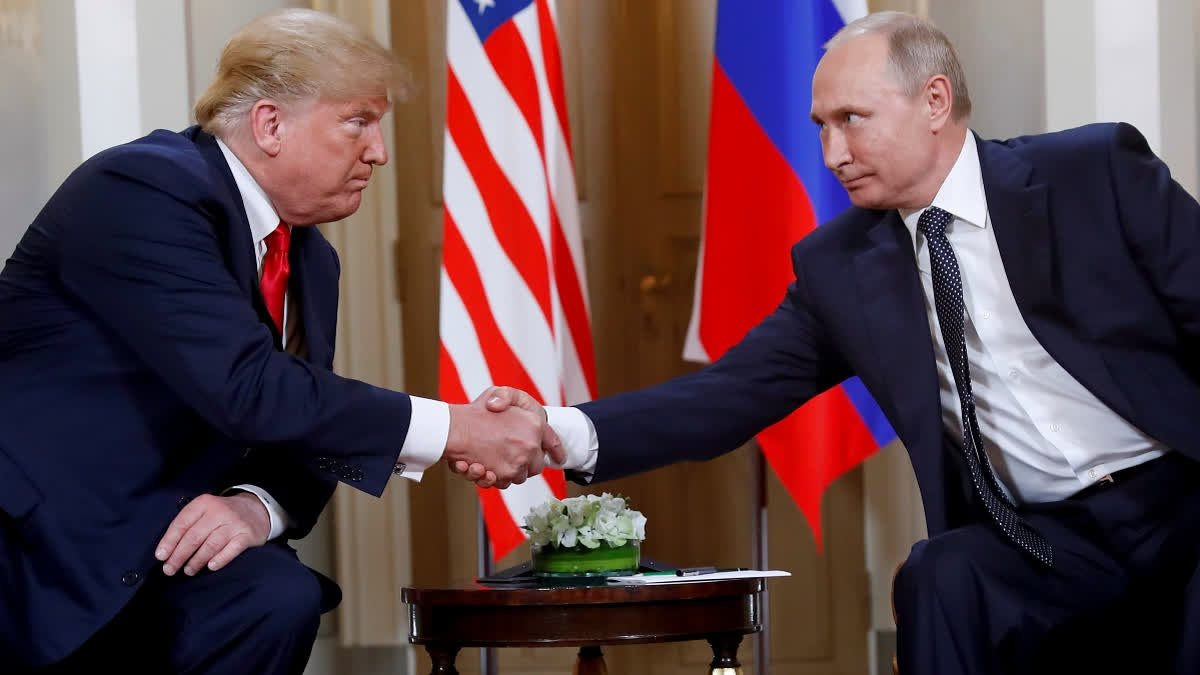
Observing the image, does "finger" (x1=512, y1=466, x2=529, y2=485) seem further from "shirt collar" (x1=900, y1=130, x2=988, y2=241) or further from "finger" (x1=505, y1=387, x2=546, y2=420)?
"shirt collar" (x1=900, y1=130, x2=988, y2=241)

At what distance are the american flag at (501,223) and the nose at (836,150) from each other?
3.59 ft

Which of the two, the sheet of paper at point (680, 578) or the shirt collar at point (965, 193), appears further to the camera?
the shirt collar at point (965, 193)

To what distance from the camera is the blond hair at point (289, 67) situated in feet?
7.19

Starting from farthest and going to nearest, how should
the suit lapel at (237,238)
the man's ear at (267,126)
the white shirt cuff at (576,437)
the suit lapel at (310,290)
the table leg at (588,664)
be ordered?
the table leg at (588,664)
the white shirt cuff at (576,437)
the suit lapel at (310,290)
the man's ear at (267,126)
the suit lapel at (237,238)

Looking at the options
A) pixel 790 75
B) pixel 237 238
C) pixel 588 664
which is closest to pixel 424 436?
pixel 237 238

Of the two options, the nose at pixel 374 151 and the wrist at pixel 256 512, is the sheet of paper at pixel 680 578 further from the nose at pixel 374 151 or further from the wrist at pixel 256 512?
the nose at pixel 374 151

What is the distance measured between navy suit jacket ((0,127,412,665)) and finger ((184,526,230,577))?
0.06 m

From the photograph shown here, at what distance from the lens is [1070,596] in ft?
6.90

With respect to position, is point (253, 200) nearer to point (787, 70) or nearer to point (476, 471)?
point (476, 471)

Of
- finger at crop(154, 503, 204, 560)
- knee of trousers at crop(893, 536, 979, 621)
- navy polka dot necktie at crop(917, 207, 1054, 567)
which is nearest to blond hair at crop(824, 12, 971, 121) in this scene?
navy polka dot necktie at crop(917, 207, 1054, 567)

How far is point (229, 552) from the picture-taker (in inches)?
78.6

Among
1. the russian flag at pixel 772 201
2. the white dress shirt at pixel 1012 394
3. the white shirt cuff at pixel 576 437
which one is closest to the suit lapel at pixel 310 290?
the white shirt cuff at pixel 576 437

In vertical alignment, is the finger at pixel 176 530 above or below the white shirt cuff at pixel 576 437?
below

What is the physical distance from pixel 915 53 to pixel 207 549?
1.41m
